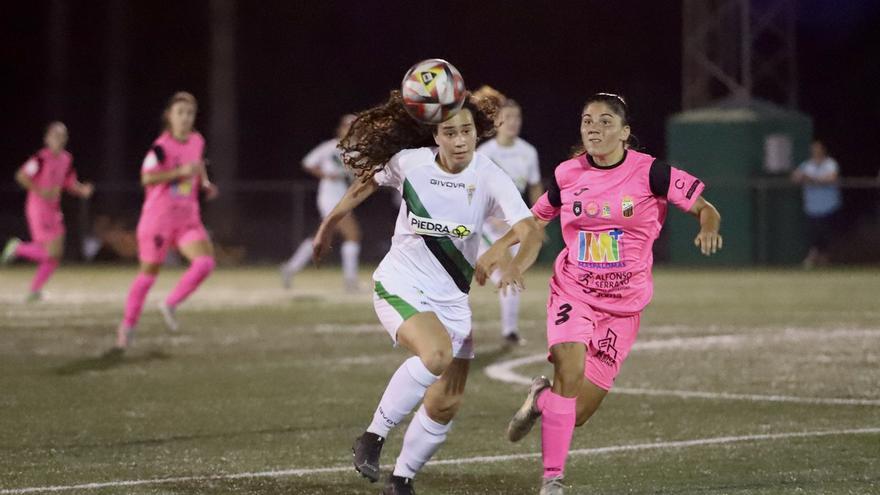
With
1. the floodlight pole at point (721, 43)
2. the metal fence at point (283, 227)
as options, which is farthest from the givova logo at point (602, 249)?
the metal fence at point (283, 227)

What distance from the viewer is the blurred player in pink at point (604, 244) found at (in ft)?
25.5

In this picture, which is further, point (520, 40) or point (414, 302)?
point (520, 40)

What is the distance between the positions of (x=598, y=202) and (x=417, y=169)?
0.95 meters

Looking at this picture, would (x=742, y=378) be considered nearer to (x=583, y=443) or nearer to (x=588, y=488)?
(x=583, y=443)

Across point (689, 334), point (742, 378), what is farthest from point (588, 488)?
point (689, 334)

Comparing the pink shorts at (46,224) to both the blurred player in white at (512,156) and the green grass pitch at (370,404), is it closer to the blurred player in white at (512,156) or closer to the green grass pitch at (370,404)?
the green grass pitch at (370,404)

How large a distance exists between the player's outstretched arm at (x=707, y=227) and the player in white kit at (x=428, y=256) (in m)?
0.82

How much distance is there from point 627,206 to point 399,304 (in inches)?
50.0

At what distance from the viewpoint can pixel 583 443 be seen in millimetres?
8984

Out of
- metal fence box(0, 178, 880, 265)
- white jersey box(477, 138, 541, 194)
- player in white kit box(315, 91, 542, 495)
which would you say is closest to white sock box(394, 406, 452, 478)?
player in white kit box(315, 91, 542, 495)

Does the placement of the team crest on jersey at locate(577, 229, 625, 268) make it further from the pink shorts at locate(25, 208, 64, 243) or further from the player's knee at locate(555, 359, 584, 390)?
the pink shorts at locate(25, 208, 64, 243)

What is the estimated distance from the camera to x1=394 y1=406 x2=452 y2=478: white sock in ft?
24.0

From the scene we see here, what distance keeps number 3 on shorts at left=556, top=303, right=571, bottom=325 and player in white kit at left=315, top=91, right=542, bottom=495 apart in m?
0.45

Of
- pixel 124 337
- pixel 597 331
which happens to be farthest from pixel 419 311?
pixel 124 337
